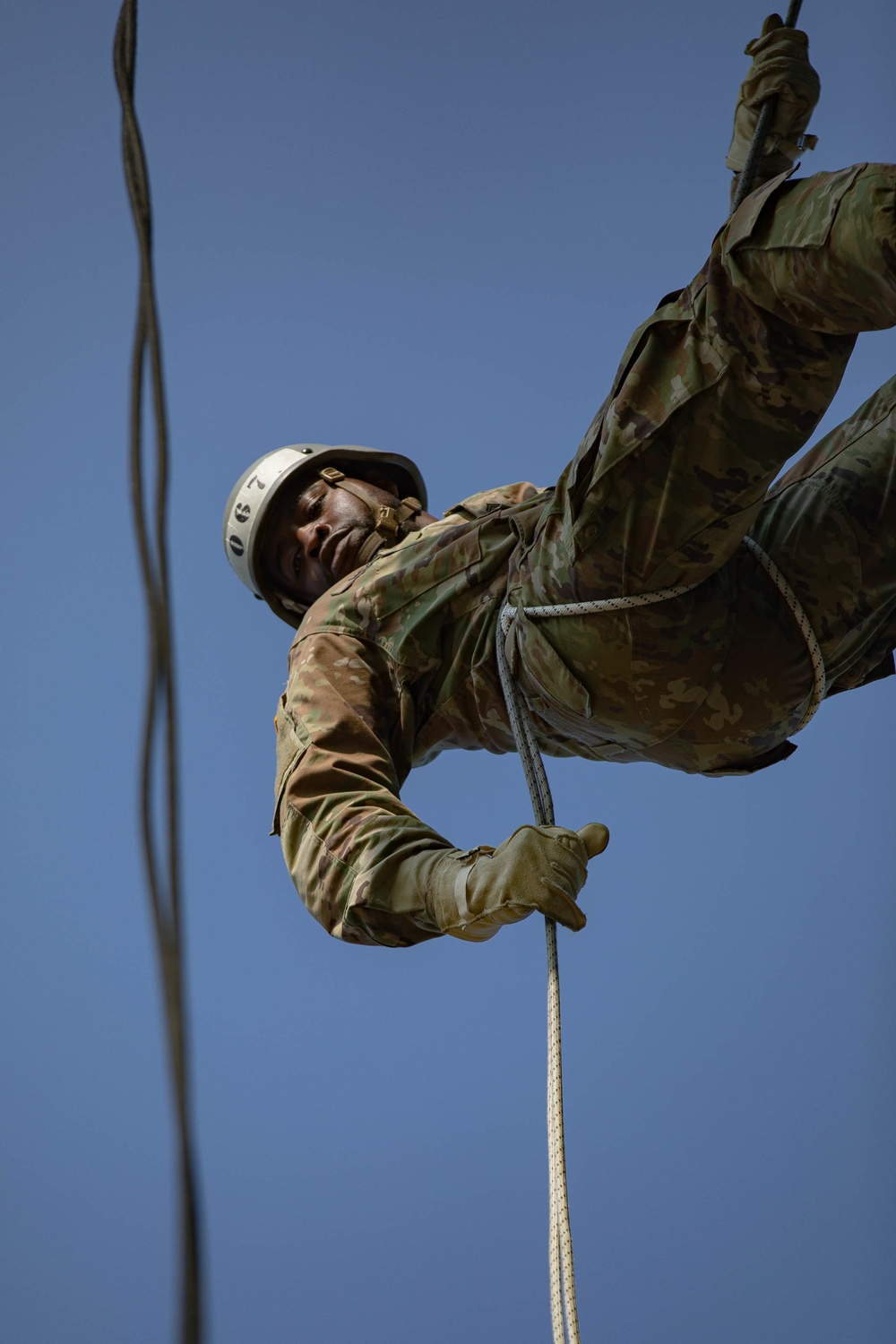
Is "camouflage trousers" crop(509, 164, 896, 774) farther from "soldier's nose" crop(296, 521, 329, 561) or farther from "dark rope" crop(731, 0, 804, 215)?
"soldier's nose" crop(296, 521, 329, 561)

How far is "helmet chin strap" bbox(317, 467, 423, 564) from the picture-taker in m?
3.12

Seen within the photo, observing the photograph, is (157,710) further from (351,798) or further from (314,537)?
(314,537)

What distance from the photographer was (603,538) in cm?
201

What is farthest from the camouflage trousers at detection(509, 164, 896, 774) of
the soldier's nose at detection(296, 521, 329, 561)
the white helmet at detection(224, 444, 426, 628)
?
the white helmet at detection(224, 444, 426, 628)

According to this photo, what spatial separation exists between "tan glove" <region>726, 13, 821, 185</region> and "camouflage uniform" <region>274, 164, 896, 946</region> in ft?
1.11

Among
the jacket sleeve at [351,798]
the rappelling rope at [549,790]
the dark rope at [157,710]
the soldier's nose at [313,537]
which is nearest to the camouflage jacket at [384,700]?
the jacket sleeve at [351,798]

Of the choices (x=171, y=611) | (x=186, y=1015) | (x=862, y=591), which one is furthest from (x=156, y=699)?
(x=862, y=591)

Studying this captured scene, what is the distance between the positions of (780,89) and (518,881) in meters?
1.21

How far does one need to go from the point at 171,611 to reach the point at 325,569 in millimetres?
2338

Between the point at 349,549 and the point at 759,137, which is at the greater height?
the point at 759,137

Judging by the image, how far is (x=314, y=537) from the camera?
10.7 feet

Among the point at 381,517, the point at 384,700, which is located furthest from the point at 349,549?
the point at 384,700

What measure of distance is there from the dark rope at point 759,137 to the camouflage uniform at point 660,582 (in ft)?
0.85

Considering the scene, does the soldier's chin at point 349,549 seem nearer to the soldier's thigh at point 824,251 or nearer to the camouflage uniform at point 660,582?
the camouflage uniform at point 660,582
